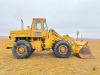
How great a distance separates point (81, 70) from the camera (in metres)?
11.8

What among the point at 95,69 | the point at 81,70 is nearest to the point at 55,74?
the point at 81,70

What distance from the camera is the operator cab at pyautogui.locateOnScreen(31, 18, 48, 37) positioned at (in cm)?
1630

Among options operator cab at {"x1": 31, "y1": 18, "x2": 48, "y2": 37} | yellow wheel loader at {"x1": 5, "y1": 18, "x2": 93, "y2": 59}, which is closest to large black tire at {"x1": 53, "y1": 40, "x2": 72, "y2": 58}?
yellow wheel loader at {"x1": 5, "y1": 18, "x2": 93, "y2": 59}

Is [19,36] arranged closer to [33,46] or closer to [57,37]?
[33,46]

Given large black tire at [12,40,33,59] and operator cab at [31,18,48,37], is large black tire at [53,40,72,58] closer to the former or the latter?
operator cab at [31,18,48,37]

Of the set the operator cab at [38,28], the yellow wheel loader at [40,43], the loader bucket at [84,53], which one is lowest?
the loader bucket at [84,53]

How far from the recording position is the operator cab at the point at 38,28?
16.3 metres

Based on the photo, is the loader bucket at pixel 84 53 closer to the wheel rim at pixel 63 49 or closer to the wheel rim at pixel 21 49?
the wheel rim at pixel 63 49

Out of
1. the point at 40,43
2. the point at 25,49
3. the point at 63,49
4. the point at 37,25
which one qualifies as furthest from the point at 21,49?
the point at 63,49

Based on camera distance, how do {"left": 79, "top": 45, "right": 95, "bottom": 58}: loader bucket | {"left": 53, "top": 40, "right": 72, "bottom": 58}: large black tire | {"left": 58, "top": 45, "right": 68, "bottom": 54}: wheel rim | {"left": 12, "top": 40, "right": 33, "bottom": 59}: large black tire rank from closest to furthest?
{"left": 12, "top": 40, "right": 33, "bottom": 59}: large black tire, {"left": 53, "top": 40, "right": 72, "bottom": 58}: large black tire, {"left": 58, "top": 45, "right": 68, "bottom": 54}: wheel rim, {"left": 79, "top": 45, "right": 95, "bottom": 58}: loader bucket

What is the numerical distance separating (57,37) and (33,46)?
1932mm

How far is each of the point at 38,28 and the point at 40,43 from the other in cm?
110

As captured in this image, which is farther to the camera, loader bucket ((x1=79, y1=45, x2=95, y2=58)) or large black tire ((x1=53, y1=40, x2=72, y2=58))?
loader bucket ((x1=79, y1=45, x2=95, y2=58))

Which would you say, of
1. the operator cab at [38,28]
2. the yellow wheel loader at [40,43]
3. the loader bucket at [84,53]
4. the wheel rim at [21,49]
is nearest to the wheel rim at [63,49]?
the yellow wheel loader at [40,43]
